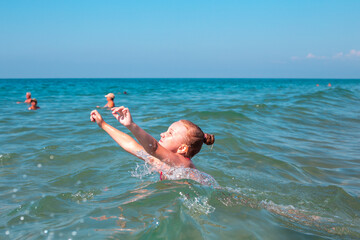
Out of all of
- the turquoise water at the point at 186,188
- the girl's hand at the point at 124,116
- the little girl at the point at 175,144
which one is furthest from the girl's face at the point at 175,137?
the girl's hand at the point at 124,116

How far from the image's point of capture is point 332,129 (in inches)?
383

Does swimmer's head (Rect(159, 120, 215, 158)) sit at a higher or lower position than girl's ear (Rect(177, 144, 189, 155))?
higher

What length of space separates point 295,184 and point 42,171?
412cm

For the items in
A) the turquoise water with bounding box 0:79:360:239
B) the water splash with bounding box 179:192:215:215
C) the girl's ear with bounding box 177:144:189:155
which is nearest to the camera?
the turquoise water with bounding box 0:79:360:239

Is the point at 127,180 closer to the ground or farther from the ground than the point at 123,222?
closer to the ground

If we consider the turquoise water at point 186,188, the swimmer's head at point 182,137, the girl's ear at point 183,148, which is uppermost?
the swimmer's head at point 182,137

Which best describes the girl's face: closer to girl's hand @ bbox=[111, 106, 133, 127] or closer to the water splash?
the water splash

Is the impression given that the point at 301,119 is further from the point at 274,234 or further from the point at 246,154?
the point at 274,234

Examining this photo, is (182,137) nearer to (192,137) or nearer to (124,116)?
(192,137)

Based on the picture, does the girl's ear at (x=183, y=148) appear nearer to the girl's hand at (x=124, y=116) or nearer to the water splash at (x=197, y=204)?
the water splash at (x=197, y=204)

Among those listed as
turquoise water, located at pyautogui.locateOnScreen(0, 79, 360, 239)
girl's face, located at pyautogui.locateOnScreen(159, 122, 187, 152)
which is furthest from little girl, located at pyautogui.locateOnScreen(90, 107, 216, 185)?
turquoise water, located at pyautogui.locateOnScreen(0, 79, 360, 239)

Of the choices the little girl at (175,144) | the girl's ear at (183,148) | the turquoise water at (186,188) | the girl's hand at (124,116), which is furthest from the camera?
the girl's ear at (183,148)

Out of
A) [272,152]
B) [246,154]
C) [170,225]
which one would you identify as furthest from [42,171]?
[272,152]

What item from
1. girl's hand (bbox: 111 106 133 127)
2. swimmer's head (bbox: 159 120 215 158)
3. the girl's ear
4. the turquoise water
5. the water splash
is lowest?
the turquoise water
